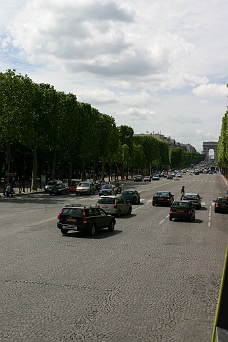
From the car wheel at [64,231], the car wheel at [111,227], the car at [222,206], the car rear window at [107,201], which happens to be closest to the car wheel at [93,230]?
the car wheel at [64,231]

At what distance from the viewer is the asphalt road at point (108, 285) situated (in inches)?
359

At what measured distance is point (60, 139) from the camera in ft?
219

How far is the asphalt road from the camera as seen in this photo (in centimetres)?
911

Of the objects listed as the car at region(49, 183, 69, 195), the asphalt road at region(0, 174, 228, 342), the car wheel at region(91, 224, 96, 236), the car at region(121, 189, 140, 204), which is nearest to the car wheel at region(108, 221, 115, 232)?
the asphalt road at region(0, 174, 228, 342)

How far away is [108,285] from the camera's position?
41.5ft

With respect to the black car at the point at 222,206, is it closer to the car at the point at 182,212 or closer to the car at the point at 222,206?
the car at the point at 222,206

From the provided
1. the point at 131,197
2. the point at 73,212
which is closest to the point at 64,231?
the point at 73,212

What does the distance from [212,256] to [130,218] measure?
1433 cm

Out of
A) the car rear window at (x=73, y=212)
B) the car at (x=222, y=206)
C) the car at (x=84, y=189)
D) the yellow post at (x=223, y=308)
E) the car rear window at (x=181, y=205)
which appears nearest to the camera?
the yellow post at (x=223, y=308)

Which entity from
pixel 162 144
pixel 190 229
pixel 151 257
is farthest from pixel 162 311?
pixel 162 144

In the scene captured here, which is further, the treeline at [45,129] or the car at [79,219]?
the treeline at [45,129]

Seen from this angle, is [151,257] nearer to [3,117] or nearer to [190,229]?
[190,229]

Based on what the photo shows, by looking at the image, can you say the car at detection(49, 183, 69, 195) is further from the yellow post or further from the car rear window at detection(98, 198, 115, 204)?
the yellow post

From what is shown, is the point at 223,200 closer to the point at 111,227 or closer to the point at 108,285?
the point at 111,227
